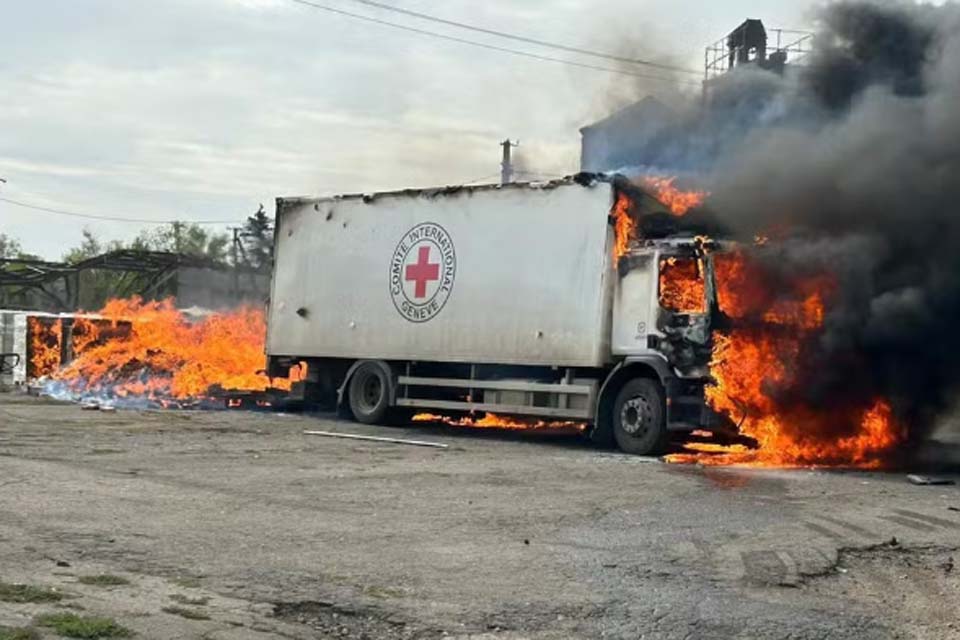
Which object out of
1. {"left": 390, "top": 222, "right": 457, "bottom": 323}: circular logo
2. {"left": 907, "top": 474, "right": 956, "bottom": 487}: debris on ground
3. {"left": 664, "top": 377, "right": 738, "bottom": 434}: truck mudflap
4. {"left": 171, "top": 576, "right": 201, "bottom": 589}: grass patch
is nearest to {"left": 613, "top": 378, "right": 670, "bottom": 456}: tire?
{"left": 664, "top": 377, "right": 738, "bottom": 434}: truck mudflap

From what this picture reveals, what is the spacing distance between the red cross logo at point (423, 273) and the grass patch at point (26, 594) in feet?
36.2

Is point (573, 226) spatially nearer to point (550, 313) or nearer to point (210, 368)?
point (550, 313)

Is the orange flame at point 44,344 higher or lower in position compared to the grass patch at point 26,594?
higher

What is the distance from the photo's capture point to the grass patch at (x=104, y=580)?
5551 millimetres

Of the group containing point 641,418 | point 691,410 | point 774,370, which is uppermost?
point 774,370

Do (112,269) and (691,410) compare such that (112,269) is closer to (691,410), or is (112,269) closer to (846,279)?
(691,410)

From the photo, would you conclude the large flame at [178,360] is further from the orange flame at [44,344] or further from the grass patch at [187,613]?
the grass patch at [187,613]

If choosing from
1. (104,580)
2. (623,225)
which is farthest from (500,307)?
(104,580)

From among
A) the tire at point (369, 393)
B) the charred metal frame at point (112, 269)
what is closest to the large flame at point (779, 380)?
the tire at point (369, 393)

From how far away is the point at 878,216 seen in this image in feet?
41.7

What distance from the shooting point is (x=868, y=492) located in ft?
33.4

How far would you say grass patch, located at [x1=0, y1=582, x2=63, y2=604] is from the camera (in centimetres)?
511

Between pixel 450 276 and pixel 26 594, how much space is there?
11033 millimetres

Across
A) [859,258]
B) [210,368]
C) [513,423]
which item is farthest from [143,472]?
[210,368]
